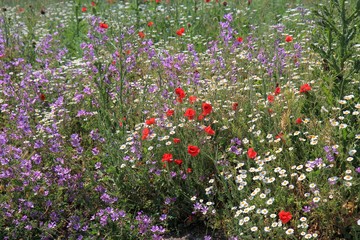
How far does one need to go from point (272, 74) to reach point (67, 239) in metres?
2.22

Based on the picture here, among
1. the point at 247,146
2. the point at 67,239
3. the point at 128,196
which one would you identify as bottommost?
the point at 67,239

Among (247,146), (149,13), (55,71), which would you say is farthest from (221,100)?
(149,13)

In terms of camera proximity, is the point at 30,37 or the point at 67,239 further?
the point at 30,37

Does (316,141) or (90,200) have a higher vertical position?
(316,141)

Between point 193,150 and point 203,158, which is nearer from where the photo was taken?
point 193,150

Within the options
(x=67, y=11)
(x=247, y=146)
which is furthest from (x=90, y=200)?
(x=67, y=11)

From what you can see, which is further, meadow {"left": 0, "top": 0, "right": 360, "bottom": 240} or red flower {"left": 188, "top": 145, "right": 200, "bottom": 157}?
red flower {"left": 188, "top": 145, "right": 200, "bottom": 157}

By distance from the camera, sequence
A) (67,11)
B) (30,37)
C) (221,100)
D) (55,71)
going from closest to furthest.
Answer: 1. (221,100)
2. (55,71)
3. (30,37)
4. (67,11)

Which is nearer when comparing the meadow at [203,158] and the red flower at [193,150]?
the meadow at [203,158]

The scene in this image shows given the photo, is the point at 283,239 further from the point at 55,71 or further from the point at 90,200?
the point at 55,71

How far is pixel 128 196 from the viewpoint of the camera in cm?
360

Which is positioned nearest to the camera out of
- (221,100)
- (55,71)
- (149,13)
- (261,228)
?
(261,228)

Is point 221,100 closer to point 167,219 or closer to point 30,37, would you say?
point 167,219

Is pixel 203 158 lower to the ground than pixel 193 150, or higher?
lower
